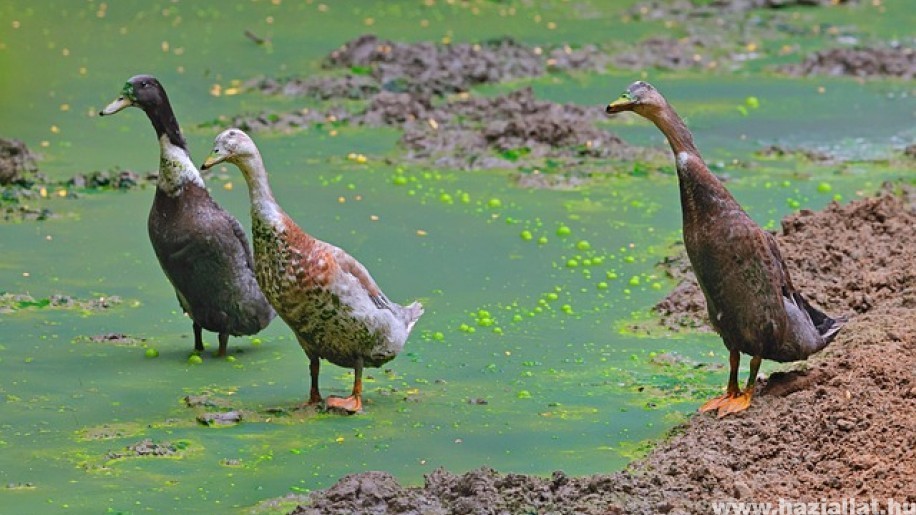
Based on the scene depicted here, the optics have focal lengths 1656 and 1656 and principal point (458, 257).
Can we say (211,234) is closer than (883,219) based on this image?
Yes

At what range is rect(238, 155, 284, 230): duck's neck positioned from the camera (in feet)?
24.3

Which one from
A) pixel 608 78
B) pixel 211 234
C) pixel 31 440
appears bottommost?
pixel 31 440

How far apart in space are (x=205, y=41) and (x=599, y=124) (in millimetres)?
4503

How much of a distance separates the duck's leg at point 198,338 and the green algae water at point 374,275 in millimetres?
174

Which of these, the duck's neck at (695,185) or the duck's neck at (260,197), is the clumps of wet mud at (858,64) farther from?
the duck's neck at (260,197)

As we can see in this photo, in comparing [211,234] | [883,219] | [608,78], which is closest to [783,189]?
[883,219]

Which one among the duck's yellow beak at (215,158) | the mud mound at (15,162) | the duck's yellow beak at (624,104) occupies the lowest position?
the mud mound at (15,162)

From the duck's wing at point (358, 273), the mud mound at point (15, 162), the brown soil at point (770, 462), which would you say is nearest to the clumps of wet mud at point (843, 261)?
the brown soil at point (770, 462)

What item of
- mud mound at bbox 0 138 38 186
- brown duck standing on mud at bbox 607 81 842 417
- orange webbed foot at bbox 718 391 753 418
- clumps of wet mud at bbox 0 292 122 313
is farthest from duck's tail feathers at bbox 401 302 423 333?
mud mound at bbox 0 138 38 186

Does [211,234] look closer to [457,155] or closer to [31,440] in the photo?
[31,440]

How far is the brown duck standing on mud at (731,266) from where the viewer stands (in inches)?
281

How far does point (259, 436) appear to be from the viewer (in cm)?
722

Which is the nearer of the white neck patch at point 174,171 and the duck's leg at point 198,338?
the white neck patch at point 174,171

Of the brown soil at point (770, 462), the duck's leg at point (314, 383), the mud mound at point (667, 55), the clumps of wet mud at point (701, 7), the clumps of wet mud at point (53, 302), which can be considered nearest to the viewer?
the brown soil at point (770, 462)
